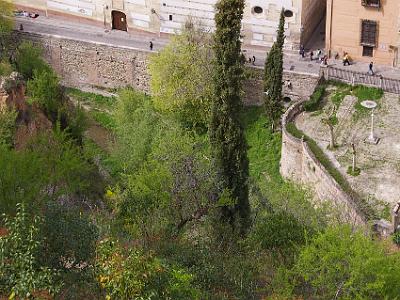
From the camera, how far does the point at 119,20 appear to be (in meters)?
62.6

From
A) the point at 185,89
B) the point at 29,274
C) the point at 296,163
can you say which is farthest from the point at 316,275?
the point at 185,89

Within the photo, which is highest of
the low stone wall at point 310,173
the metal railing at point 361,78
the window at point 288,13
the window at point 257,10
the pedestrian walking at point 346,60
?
the window at point 257,10

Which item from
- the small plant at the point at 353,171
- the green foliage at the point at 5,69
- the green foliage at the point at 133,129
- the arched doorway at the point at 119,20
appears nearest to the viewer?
the small plant at the point at 353,171

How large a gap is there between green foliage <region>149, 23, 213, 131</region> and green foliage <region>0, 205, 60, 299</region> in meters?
30.2

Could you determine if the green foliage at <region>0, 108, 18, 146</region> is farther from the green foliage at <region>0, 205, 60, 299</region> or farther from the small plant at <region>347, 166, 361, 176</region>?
the small plant at <region>347, 166, 361, 176</region>

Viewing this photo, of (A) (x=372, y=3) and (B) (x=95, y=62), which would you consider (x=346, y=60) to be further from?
(B) (x=95, y=62)

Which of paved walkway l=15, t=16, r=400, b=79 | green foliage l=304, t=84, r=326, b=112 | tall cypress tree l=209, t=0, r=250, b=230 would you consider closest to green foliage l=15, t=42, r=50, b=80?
paved walkway l=15, t=16, r=400, b=79

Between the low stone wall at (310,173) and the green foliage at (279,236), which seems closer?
the green foliage at (279,236)

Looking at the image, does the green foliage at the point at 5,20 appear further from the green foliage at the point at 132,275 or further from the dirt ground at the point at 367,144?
the green foliage at the point at 132,275

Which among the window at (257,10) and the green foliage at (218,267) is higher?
the window at (257,10)

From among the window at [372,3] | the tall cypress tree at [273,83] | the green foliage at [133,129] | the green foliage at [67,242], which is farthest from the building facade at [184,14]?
the green foliage at [67,242]

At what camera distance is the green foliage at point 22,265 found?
22375 millimetres

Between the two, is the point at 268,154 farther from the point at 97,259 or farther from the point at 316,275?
the point at 97,259

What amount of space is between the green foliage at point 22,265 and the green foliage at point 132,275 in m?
1.59
